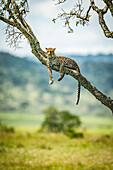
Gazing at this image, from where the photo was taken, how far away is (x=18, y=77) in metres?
192

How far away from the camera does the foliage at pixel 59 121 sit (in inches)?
1046

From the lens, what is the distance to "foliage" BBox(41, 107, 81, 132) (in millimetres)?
26569

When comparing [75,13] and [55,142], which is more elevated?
[75,13]

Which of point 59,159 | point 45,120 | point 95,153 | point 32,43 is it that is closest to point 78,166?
point 59,159

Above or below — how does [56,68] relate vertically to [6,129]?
above

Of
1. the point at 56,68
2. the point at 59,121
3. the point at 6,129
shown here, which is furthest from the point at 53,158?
the point at 59,121

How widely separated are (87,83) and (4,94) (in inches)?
5931

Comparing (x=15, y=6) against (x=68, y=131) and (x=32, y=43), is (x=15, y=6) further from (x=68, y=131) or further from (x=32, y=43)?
(x=68, y=131)


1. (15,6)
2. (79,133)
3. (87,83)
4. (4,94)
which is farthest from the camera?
(4,94)

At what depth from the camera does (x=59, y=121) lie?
2756cm

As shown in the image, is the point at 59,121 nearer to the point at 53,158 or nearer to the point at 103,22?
the point at 53,158

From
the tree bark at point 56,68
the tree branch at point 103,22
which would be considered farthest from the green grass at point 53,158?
the tree branch at point 103,22

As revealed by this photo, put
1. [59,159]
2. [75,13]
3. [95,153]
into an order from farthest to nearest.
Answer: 1. [95,153]
2. [59,159]
3. [75,13]

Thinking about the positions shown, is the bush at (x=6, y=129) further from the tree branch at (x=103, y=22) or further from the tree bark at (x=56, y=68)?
the tree branch at (x=103, y=22)
